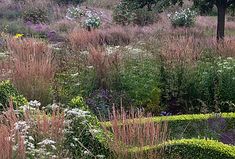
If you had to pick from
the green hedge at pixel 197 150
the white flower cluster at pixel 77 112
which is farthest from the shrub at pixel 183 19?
the white flower cluster at pixel 77 112

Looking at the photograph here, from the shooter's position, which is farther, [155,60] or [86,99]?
[155,60]

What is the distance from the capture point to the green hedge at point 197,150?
4766 millimetres

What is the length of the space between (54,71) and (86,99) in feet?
3.00

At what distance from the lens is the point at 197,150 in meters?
4.84

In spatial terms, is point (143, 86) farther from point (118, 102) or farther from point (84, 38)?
point (84, 38)

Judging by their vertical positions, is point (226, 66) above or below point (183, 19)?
above

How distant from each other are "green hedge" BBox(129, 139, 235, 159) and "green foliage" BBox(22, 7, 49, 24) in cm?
1509

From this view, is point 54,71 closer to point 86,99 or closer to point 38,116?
point 86,99

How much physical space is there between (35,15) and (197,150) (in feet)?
51.1

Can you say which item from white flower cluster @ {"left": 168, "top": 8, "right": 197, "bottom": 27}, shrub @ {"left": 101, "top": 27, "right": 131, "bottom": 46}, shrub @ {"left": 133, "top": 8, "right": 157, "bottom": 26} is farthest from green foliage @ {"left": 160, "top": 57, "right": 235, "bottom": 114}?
shrub @ {"left": 133, "top": 8, "right": 157, "bottom": 26}

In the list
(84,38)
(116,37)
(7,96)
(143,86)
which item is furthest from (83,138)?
(116,37)

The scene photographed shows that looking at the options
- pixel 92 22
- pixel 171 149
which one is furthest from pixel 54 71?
pixel 92 22

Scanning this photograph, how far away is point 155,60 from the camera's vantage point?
841 centimetres

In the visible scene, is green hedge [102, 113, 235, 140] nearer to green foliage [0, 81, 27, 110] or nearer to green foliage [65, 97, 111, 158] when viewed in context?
green foliage [65, 97, 111, 158]
